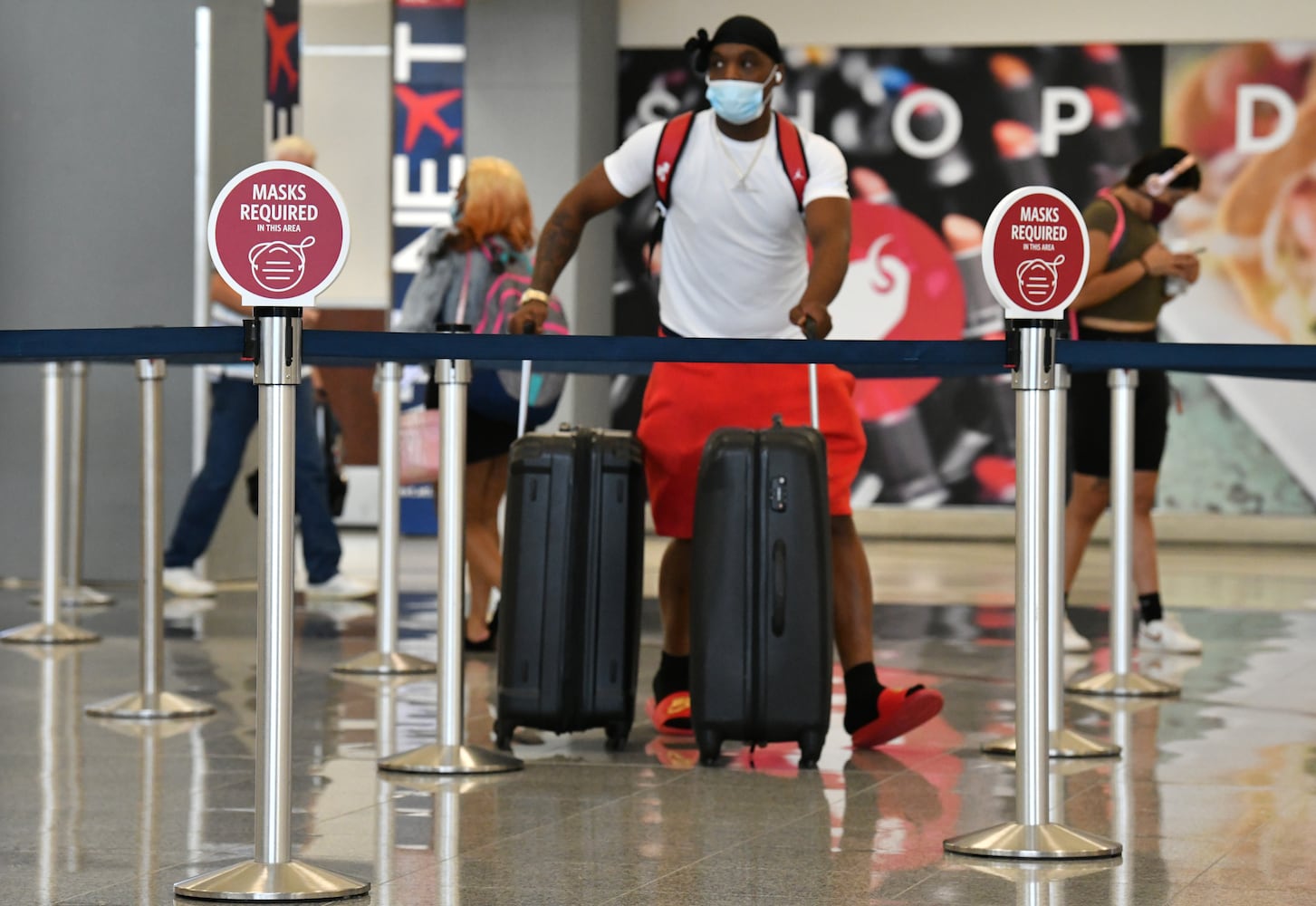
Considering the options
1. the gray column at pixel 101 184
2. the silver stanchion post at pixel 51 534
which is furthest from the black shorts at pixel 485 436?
the gray column at pixel 101 184

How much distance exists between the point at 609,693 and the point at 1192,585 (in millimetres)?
6131

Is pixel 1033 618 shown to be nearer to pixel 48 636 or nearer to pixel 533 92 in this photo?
pixel 48 636

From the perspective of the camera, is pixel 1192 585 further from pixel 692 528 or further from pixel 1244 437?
pixel 692 528

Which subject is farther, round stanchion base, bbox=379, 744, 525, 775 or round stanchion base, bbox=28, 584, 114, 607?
round stanchion base, bbox=28, 584, 114, 607

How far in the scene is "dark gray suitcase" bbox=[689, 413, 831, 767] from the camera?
426 cm

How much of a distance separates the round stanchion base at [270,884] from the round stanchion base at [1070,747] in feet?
6.42

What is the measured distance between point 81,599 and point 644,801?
4833 mm

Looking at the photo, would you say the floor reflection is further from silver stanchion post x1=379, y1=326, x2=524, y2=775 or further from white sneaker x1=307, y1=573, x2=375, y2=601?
white sneaker x1=307, y1=573, x2=375, y2=601

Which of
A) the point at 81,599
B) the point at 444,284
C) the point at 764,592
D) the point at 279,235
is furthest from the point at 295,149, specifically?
the point at 279,235

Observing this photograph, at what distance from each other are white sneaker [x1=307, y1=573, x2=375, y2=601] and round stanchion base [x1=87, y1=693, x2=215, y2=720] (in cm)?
335

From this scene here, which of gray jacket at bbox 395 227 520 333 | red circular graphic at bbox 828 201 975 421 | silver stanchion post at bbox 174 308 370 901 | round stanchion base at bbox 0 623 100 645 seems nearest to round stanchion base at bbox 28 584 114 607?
round stanchion base at bbox 0 623 100 645

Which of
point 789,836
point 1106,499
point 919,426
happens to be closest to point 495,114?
point 919,426

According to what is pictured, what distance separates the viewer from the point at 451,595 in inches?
161

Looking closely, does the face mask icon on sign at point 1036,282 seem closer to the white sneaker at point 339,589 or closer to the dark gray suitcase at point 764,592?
the dark gray suitcase at point 764,592
